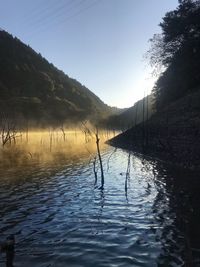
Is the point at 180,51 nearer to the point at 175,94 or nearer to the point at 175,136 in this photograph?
the point at 175,94

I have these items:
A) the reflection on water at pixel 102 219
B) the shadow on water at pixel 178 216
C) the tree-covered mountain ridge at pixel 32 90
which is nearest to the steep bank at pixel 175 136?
the shadow on water at pixel 178 216

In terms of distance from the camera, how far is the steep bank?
36.1 m

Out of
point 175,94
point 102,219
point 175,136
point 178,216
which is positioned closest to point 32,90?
point 175,94

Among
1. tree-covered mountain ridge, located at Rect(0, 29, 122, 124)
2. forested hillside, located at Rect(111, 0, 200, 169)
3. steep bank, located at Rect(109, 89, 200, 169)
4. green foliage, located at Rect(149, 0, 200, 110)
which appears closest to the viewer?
steep bank, located at Rect(109, 89, 200, 169)

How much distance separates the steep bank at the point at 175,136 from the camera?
118 ft

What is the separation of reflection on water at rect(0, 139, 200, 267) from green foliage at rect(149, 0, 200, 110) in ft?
110

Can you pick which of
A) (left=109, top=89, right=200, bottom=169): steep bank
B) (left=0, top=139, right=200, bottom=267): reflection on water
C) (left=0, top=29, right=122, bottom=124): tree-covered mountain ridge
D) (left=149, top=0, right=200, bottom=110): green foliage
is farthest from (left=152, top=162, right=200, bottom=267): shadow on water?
(left=0, top=29, right=122, bottom=124): tree-covered mountain ridge

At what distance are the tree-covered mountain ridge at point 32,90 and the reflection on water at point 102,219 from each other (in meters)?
91.7

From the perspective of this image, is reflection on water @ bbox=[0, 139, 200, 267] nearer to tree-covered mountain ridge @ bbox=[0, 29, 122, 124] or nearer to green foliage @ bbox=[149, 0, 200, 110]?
green foliage @ bbox=[149, 0, 200, 110]

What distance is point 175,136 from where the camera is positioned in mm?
42156

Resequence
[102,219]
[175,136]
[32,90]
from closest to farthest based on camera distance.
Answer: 1. [102,219]
2. [175,136]
3. [32,90]

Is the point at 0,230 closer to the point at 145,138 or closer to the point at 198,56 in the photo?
the point at 145,138

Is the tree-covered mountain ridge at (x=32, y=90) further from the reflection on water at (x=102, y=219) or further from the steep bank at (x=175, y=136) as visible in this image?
the reflection on water at (x=102, y=219)

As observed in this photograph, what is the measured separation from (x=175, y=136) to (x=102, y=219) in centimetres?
2496
